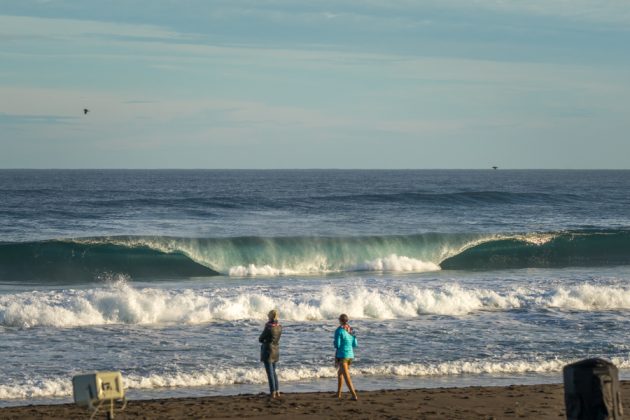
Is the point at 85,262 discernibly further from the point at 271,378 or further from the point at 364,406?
the point at 364,406

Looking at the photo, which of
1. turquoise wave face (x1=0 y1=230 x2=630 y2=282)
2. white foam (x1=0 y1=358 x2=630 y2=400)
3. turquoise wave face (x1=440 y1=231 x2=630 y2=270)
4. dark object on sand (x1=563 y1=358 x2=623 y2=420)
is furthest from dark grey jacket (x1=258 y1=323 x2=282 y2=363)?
turquoise wave face (x1=440 y1=231 x2=630 y2=270)

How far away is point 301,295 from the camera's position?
72.4ft

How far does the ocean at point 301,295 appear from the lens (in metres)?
15.1

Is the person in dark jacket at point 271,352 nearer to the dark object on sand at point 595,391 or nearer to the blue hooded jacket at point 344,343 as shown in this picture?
the blue hooded jacket at point 344,343

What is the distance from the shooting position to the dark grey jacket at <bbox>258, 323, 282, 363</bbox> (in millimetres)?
12945

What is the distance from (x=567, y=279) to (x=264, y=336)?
15941 mm

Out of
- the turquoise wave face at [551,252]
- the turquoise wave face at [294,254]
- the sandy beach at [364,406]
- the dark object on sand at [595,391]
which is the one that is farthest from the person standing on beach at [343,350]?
the turquoise wave face at [551,252]

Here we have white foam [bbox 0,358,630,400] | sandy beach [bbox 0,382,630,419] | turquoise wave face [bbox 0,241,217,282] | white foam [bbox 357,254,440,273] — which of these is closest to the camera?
sandy beach [bbox 0,382,630,419]

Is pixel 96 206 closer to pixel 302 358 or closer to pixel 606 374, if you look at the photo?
pixel 302 358

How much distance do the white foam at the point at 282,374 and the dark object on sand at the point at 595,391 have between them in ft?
24.4

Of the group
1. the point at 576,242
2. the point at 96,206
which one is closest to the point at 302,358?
the point at 576,242

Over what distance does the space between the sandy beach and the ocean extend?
41.7 inches

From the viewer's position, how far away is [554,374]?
1499cm

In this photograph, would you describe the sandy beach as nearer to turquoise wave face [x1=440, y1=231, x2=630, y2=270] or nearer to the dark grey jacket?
the dark grey jacket
